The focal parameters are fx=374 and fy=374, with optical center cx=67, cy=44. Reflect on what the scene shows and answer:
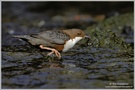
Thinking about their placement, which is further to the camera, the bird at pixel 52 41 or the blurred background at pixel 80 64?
the bird at pixel 52 41

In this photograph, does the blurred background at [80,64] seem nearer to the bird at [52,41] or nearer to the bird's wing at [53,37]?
the bird at [52,41]

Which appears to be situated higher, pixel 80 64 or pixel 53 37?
pixel 53 37

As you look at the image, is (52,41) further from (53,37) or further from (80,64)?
(80,64)

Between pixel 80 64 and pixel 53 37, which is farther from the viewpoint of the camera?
pixel 53 37

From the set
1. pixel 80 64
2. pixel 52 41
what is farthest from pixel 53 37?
pixel 80 64

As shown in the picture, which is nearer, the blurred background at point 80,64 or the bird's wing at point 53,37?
the blurred background at point 80,64

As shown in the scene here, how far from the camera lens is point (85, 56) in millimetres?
9336

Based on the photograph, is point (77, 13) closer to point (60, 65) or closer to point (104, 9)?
point (104, 9)

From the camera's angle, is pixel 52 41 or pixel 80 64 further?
pixel 52 41

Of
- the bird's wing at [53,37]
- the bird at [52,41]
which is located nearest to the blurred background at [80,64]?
the bird at [52,41]

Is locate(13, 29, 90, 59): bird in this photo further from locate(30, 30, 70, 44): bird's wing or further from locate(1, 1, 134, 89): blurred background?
locate(1, 1, 134, 89): blurred background

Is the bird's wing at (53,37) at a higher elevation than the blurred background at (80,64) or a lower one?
higher

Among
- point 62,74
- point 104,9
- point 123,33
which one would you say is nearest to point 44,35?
point 62,74

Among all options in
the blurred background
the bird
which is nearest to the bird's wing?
the bird
